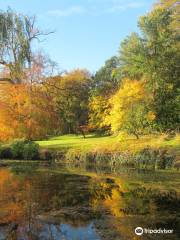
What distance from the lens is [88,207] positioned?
11508mm

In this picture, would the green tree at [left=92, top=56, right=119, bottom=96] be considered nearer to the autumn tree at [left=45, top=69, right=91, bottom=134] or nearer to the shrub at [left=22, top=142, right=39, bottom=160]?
the autumn tree at [left=45, top=69, right=91, bottom=134]

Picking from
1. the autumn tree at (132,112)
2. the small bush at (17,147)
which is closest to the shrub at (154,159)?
the autumn tree at (132,112)

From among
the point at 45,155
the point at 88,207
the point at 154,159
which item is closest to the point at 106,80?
the point at 45,155

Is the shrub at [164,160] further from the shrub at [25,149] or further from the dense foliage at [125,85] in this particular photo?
the shrub at [25,149]

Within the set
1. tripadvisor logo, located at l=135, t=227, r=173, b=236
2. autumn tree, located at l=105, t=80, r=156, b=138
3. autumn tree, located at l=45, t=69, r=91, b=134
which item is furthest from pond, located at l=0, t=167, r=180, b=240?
autumn tree, located at l=45, t=69, r=91, b=134

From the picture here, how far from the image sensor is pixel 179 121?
28.5 m

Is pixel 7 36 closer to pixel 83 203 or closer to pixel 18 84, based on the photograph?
pixel 18 84

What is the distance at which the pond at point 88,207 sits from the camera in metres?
8.84

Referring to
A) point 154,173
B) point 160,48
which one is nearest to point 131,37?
point 160,48

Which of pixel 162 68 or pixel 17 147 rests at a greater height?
pixel 162 68

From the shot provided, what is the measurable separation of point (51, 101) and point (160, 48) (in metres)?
9.70

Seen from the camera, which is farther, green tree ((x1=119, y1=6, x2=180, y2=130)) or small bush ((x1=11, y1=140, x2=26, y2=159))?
small bush ((x1=11, y1=140, x2=26, y2=159))

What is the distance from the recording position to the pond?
8.84 m

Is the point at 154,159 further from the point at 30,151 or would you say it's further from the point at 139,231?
the point at 139,231
